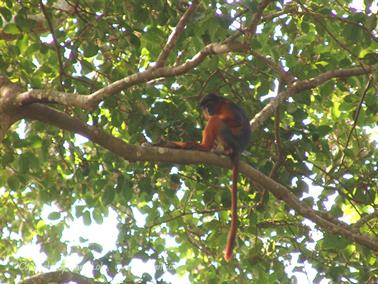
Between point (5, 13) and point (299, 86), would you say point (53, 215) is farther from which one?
point (299, 86)

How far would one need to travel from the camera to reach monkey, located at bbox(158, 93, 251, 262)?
4531 millimetres

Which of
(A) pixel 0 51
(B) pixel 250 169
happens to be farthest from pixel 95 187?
(B) pixel 250 169

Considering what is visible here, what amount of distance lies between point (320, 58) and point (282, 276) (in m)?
1.99

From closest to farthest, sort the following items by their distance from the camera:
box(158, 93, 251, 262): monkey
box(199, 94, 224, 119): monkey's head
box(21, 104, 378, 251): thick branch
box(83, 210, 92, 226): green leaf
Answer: box(21, 104, 378, 251): thick branch
box(158, 93, 251, 262): monkey
box(199, 94, 224, 119): monkey's head
box(83, 210, 92, 226): green leaf

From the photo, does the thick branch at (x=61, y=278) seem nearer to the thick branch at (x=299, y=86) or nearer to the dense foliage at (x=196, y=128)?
the dense foliage at (x=196, y=128)

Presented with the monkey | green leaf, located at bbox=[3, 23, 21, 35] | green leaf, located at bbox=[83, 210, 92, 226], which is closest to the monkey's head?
the monkey

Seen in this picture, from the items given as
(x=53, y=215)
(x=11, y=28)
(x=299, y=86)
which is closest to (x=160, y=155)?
(x=299, y=86)

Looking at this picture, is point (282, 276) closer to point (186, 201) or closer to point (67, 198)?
point (186, 201)

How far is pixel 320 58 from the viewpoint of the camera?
488 cm

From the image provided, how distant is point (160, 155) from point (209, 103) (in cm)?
159

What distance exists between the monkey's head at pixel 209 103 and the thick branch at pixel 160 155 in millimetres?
1117

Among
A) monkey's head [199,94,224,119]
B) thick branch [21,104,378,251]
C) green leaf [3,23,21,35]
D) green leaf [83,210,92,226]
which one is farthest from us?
green leaf [83,210,92,226]

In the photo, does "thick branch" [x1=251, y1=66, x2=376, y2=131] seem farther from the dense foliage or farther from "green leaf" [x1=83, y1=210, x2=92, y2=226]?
"green leaf" [x1=83, y1=210, x2=92, y2=226]

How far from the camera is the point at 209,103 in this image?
5102 mm
